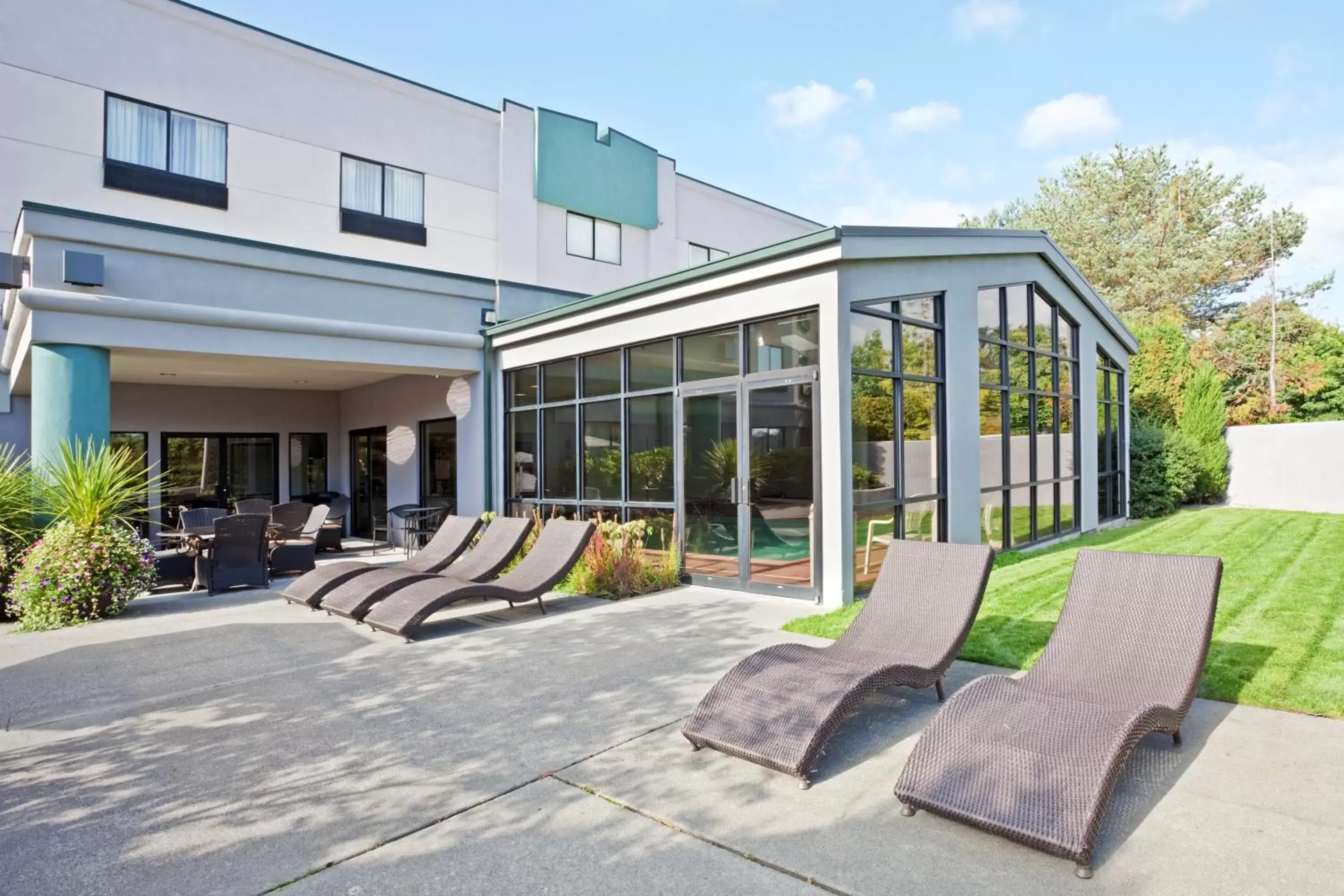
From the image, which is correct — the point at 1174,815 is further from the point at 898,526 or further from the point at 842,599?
the point at 898,526

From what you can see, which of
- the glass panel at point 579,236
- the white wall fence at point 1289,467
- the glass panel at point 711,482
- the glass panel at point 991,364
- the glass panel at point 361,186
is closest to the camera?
the glass panel at point 711,482

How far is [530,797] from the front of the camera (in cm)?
336

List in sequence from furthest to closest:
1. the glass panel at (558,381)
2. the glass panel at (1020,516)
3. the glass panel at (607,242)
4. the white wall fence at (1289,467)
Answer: the glass panel at (607,242) < the white wall fence at (1289,467) < the glass panel at (558,381) < the glass panel at (1020,516)

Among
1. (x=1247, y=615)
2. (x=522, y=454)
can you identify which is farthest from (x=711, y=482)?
(x=1247, y=615)

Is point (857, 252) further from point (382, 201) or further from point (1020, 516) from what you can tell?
point (382, 201)

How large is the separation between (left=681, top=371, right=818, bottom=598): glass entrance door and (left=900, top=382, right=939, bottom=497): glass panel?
1.31m

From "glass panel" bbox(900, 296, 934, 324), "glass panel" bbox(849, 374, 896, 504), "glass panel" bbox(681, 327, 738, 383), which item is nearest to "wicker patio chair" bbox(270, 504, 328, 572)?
"glass panel" bbox(681, 327, 738, 383)

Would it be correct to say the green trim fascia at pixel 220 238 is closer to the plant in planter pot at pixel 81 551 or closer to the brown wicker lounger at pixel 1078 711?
the plant in planter pot at pixel 81 551

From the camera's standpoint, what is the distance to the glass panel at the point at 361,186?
14.5 m

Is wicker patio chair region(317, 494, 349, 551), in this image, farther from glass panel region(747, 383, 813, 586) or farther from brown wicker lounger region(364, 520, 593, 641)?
glass panel region(747, 383, 813, 586)

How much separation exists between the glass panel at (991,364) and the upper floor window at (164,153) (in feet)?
41.9

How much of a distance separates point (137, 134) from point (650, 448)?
34.1 ft

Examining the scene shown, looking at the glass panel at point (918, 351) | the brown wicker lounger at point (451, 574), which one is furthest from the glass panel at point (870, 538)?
the brown wicker lounger at point (451, 574)

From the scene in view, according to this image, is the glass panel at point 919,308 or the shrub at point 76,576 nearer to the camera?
the shrub at point 76,576
